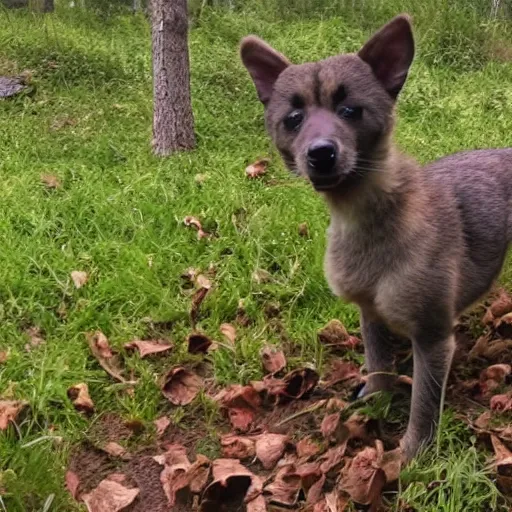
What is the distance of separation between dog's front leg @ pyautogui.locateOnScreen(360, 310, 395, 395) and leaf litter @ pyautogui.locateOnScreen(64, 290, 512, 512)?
74 millimetres

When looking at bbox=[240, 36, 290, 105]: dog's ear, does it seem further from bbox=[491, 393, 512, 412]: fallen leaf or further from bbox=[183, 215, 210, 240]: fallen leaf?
bbox=[183, 215, 210, 240]: fallen leaf

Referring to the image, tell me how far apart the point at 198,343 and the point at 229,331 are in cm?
16

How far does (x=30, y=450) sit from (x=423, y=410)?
144 cm

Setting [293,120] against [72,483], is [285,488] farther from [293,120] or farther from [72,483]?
[293,120]

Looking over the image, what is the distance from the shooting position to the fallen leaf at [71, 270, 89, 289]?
419cm

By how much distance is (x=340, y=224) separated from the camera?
305cm

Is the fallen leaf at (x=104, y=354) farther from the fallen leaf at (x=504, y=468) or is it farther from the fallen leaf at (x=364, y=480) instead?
the fallen leaf at (x=504, y=468)

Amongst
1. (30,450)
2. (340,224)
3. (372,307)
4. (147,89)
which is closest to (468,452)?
(372,307)

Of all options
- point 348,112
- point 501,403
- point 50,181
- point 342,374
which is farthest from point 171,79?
point 501,403

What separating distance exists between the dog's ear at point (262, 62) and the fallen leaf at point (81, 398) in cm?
144

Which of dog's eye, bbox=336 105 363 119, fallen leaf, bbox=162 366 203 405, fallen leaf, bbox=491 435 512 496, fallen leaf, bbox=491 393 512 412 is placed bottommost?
fallen leaf, bbox=162 366 203 405

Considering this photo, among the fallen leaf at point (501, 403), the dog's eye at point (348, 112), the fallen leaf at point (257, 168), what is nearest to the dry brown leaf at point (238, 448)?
the fallen leaf at point (501, 403)

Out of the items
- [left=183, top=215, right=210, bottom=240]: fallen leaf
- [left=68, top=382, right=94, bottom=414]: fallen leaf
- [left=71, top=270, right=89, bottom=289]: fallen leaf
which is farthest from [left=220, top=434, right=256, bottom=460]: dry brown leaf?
[left=183, top=215, right=210, bottom=240]: fallen leaf

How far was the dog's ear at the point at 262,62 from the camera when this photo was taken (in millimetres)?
3072
